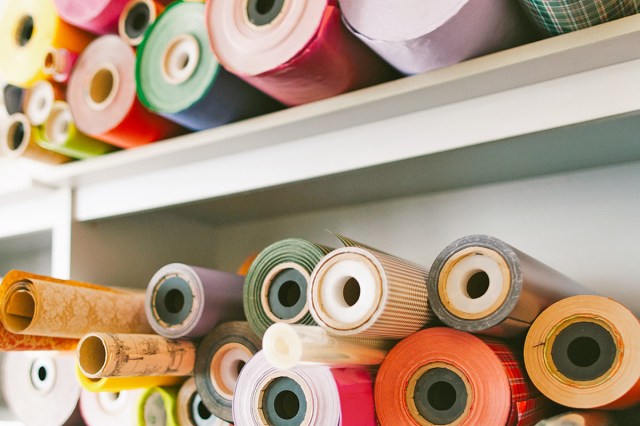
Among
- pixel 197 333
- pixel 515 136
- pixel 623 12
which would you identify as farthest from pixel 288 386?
pixel 623 12

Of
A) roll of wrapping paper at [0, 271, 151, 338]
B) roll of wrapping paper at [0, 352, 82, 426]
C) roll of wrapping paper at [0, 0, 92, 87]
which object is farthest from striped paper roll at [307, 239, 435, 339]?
roll of wrapping paper at [0, 0, 92, 87]

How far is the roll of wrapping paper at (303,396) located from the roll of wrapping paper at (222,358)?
5.2 inches

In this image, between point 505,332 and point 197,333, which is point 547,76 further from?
point 197,333

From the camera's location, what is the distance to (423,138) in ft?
2.18

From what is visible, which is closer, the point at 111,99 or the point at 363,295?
the point at 363,295

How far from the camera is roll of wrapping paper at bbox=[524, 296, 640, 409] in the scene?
22.7 inches

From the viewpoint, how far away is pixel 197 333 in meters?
0.80

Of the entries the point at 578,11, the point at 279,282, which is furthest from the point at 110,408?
the point at 578,11

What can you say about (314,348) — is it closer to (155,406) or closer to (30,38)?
(155,406)

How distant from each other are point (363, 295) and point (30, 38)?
706 millimetres

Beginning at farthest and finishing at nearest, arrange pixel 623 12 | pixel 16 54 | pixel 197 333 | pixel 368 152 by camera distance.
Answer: pixel 16 54
pixel 197 333
pixel 368 152
pixel 623 12

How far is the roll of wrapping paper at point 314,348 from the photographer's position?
0.53m

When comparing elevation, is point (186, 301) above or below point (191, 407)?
above

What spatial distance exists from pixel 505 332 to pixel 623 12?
1.03 ft
